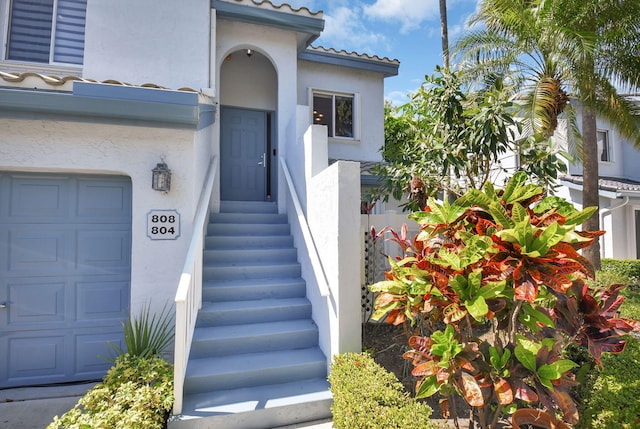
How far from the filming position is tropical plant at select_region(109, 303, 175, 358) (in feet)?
13.5

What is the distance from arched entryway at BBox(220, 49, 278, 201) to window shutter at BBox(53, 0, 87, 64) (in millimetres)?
2984

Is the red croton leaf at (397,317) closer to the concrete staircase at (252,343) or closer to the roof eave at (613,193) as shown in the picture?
the concrete staircase at (252,343)

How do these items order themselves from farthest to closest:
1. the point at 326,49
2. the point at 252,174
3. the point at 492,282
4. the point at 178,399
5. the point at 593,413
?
the point at 326,49 → the point at 252,174 → the point at 178,399 → the point at 593,413 → the point at 492,282

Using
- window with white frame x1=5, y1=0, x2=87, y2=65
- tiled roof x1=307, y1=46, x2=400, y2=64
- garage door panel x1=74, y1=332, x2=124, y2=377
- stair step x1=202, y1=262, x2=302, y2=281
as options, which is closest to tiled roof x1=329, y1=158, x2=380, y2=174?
tiled roof x1=307, y1=46, x2=400, y2=64

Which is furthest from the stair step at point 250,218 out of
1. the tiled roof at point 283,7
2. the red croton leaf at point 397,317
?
the tiled roof at point 283,7

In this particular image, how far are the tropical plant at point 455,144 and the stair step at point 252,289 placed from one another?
8.84 feet

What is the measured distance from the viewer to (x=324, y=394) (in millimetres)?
3910

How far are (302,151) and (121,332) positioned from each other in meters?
4.05

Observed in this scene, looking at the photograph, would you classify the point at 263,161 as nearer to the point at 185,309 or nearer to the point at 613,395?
the point at 185,309

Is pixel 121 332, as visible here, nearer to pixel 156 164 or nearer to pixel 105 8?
pixel 156 164

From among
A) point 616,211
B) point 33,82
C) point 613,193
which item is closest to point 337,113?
point 33,82

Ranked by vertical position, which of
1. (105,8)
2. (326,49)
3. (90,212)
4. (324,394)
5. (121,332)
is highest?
(326,49)

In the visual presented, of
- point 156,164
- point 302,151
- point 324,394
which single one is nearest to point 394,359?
point 324,394

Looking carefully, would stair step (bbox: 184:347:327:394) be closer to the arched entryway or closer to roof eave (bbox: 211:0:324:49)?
the arched entryway
